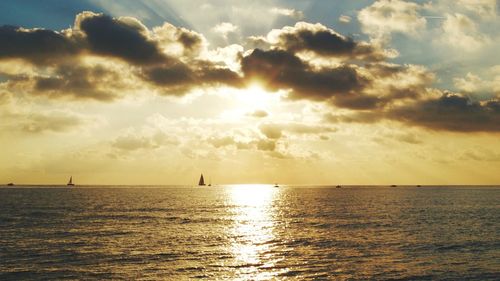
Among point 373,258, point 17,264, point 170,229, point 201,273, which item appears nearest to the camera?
point 201,273

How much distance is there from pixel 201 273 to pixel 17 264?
2159 centimetres

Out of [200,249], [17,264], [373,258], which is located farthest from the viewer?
[200,249]

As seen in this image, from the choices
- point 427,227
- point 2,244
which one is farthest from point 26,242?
point 427,227

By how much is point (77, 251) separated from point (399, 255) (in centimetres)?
4305

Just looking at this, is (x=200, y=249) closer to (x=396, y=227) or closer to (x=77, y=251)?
(x=77, y=251)

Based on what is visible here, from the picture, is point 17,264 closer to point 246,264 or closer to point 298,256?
point 246,264

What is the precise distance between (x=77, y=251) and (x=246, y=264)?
77.9ft

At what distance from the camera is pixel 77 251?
184 feet

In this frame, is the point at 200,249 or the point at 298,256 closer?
the point at 298,256

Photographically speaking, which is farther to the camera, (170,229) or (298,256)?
(170,229)

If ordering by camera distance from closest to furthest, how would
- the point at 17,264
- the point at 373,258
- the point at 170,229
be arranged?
the point at 17,264
the point at 373,258
the point at 170,229

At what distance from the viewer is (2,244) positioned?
60719 millimetres

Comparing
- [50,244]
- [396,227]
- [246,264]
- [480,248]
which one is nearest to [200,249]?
[246,264]

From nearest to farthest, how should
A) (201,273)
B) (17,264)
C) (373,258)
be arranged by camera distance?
1. (201,273)
2. (17,264)
3. (373,258)
